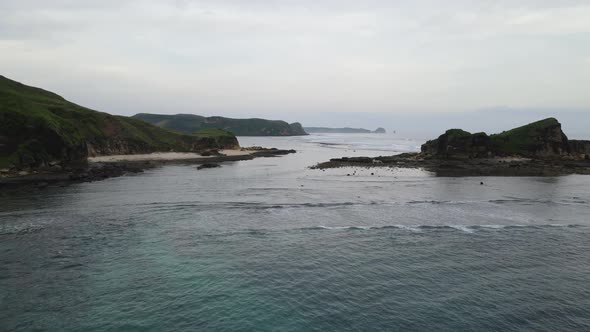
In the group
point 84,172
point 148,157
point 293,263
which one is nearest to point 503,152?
point 293,263

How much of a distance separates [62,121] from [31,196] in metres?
50.8

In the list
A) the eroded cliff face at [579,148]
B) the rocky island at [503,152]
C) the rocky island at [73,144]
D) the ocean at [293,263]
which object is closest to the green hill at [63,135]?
the rocky island at [73,144]

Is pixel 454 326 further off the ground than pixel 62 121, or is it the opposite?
pixel 62 121

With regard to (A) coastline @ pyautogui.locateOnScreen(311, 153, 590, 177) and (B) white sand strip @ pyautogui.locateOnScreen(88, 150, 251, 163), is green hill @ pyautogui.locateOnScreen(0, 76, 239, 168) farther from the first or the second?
(A) coastline @ pyautogui.locateOnScreen(311, 153, 590, 177)

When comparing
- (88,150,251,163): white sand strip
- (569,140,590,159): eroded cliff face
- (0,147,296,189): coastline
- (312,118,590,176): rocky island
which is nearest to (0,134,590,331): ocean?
(0,147,296,189): coastline

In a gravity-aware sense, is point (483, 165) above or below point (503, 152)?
below

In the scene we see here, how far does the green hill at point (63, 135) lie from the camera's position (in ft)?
242

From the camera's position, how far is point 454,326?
17.7 meters

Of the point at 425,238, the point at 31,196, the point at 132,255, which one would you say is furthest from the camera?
the point at 31,196

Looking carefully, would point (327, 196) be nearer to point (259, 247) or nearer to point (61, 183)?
point (259, 247)

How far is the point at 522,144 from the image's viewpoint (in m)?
103

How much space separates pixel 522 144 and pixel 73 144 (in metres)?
119

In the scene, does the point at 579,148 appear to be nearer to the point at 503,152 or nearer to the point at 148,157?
the point at 503,152

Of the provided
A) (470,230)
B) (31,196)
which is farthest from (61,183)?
(470,230)
